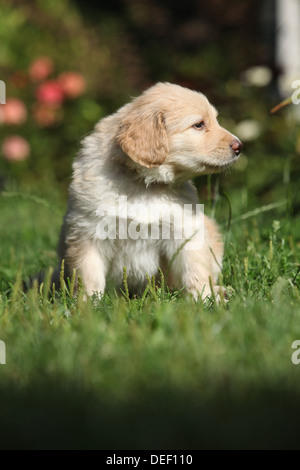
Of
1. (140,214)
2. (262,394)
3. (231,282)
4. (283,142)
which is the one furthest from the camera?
(283,142)

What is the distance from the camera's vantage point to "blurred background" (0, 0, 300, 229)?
575 cm

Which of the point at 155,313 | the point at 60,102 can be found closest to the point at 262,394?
the point at 155,313

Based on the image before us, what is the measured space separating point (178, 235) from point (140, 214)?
21 cm

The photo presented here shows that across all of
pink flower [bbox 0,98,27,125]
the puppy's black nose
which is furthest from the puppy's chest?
pink flower [bbox 0,98,27,125]

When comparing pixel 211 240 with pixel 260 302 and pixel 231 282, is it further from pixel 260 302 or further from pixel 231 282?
pixel 260 302

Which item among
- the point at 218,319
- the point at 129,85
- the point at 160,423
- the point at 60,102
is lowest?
the point at 160,423

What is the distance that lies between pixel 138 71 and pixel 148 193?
6.91 metres

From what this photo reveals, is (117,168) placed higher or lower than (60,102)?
lower

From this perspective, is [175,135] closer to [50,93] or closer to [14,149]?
[14,149]

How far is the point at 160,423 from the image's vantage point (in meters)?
1.62

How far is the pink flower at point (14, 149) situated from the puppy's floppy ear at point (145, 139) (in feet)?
13.1

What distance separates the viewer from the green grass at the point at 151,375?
5.19 feet

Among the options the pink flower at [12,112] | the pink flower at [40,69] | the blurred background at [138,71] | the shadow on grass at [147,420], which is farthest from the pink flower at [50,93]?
the shadow on grass at [147,420]

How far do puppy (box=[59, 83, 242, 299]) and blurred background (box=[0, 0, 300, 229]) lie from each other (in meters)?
1.14
